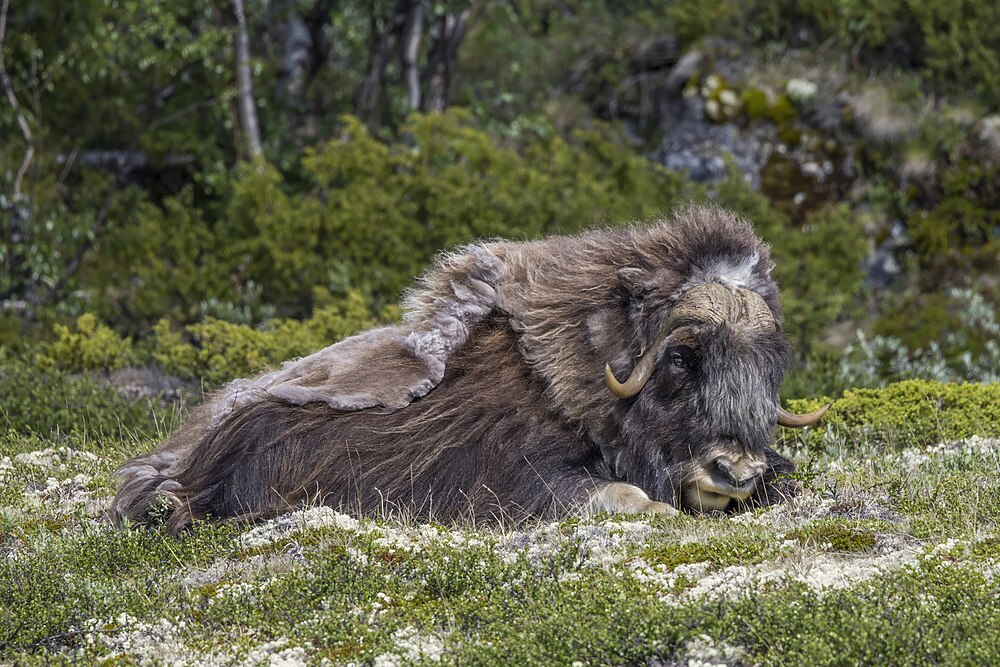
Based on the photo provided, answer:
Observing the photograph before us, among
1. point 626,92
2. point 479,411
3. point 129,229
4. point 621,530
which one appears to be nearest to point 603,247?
point 479,411

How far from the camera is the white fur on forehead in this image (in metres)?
5.03

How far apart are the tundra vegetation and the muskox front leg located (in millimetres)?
193

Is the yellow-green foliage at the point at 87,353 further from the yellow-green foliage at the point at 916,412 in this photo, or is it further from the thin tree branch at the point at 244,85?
the thin tree branch at the point at 244,85

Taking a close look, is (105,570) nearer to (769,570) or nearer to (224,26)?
(769,570)

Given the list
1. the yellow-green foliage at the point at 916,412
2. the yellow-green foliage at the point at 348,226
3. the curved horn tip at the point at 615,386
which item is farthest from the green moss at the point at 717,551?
the yellow-green foliage at the point at 348,226

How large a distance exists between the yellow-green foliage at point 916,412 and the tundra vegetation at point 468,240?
22mm

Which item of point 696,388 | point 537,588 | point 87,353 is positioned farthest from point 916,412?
point 87,353

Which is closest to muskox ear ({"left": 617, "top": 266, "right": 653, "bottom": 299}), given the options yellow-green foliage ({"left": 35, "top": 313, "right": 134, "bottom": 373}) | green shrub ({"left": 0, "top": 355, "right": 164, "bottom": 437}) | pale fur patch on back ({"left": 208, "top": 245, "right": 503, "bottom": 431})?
pale fur patch on back ({"left": 208, "top": 245, "right": 503, "bottom": 431})

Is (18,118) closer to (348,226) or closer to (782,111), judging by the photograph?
(348,226)

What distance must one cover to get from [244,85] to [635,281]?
10.5 m

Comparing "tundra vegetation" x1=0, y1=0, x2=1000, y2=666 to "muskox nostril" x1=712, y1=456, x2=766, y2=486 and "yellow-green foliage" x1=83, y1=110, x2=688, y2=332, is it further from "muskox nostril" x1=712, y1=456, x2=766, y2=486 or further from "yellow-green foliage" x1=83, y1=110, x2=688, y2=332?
"muskox nostril" x1=712, y1=456, x2=766, y2=486

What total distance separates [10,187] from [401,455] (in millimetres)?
9215

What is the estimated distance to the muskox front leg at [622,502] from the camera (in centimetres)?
470

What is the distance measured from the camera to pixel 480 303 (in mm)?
5324
